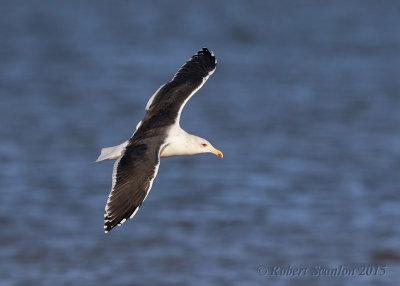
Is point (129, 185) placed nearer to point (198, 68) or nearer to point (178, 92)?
point (178, 92)

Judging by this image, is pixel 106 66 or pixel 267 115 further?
pixel 106 66

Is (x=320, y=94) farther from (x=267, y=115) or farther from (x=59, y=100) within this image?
(x=59, y=100)

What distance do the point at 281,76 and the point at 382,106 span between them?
9.90 ft

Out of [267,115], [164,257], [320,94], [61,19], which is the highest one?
[61,19]

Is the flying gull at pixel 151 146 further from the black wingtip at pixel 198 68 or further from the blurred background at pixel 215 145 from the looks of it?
the blurred background at pixel 215 145

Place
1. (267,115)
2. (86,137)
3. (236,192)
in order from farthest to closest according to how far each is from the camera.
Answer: (267,115) → (86,137) → (236,192)

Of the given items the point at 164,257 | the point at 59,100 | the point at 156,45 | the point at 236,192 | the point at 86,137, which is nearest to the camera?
the point at 164,257

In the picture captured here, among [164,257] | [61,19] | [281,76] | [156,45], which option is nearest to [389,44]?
[281,76]

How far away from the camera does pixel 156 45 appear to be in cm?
2202

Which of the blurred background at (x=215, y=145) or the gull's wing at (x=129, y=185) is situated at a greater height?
the blurred background at (x=215, y=145)

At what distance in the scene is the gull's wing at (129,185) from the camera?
271 inches

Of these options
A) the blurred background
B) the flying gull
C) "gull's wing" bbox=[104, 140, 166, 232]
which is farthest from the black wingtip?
the blurred background

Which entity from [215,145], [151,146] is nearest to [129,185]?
[151,146]

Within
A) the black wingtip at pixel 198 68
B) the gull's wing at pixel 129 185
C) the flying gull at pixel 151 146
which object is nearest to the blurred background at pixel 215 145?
the flying gull at pixel 151 146
